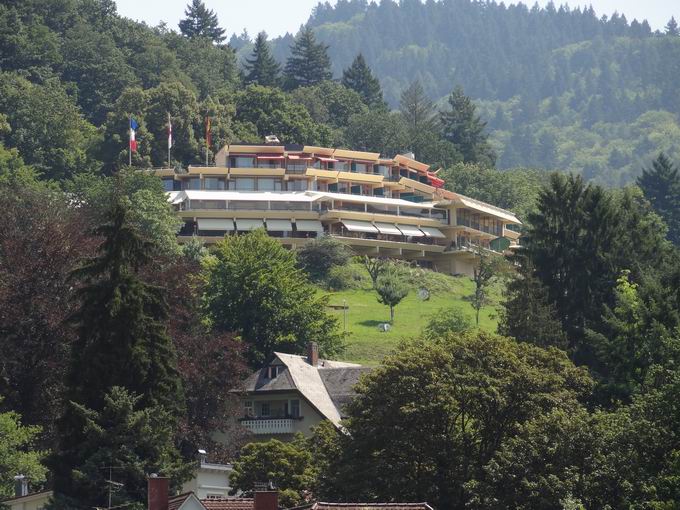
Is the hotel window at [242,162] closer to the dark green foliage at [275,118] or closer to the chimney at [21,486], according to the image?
the dark green foliage at [275,118]

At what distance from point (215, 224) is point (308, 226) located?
6.54 meters

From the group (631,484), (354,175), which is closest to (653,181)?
(354,175)

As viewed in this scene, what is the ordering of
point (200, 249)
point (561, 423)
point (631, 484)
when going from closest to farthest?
point (631, 484) → point (561, 423) → point (200, 249)

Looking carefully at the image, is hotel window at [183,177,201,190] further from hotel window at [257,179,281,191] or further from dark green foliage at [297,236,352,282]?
dark green foliage at [297,236,352,282]

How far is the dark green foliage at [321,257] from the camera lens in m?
123

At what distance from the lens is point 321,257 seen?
123812 millimetres

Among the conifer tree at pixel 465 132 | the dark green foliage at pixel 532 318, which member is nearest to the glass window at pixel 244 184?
Answer: the conifer tree at pixel 465 132

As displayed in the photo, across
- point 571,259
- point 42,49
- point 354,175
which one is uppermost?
point 42,49

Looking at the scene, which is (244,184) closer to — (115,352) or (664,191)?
(664,191)

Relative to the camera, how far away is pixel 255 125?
162375mm

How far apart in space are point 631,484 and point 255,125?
375ft

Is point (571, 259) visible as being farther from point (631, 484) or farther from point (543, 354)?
point (631, 484)

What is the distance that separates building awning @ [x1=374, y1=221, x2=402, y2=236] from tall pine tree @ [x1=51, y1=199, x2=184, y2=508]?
73940 millimetres

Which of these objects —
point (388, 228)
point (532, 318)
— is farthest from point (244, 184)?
point (532, 318)
